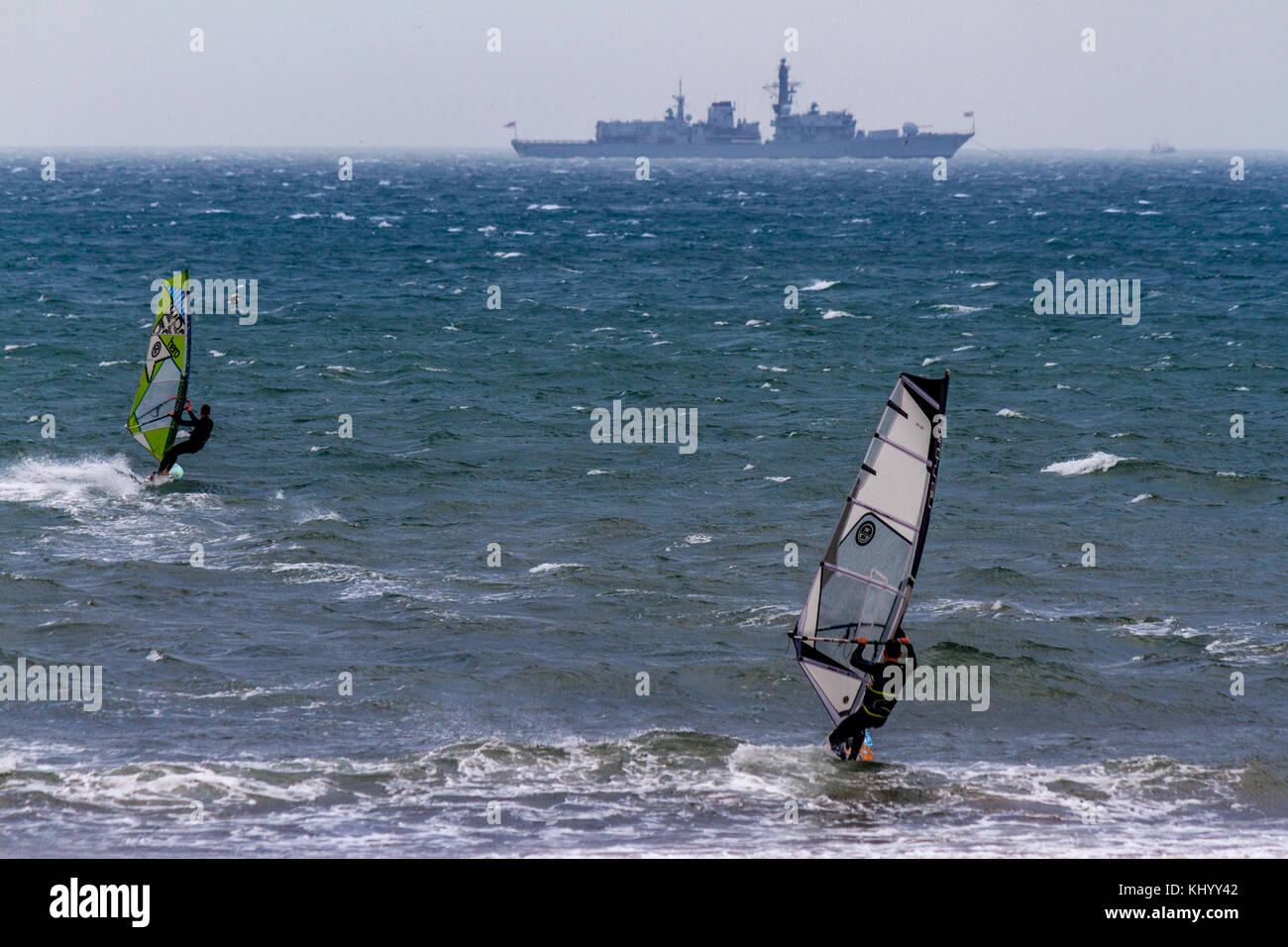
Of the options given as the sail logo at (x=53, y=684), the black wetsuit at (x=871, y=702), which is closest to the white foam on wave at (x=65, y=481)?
the sail logo at (x=53, y=684)

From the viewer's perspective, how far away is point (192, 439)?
95.2 ft

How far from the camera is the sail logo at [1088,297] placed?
5822 cm

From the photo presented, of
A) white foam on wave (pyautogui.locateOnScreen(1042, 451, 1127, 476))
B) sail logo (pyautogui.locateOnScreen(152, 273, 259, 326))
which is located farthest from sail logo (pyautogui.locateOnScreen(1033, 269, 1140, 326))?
sail logo (pyautogui.locateOnScreen(152, 273, 259, 326))

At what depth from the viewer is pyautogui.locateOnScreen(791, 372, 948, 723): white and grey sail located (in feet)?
51.7

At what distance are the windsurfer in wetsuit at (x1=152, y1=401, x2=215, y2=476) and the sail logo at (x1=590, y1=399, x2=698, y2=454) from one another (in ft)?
33.2

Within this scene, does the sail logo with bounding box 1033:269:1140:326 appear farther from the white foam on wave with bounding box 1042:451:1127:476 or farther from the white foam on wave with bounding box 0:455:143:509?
the white foam on wave with bounding box 0:455:143:509

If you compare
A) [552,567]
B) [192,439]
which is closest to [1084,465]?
[552,567]

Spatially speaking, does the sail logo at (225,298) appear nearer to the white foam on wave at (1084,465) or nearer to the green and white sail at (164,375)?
the green and white sail at (164,375)

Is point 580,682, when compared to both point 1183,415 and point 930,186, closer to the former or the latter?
point 1183,415

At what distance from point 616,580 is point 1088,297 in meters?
48.3

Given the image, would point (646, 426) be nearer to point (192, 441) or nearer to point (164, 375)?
point (192, 441)
